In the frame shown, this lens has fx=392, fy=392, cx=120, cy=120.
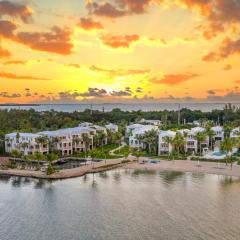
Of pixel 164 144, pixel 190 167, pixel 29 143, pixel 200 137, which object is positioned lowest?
pixel 190 167

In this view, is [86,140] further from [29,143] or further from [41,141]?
[29,143]

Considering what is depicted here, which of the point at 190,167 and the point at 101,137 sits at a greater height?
the point at 101,137

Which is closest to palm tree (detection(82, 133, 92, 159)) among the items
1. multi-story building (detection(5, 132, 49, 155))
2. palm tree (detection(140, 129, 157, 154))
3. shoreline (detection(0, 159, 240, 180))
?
multi-story building (detection(5, 132, 49, 155))

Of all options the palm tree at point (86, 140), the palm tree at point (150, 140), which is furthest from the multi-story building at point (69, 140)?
the palm tree at point (150, 140)

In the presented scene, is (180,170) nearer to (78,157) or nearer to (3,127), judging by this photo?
(78,157)

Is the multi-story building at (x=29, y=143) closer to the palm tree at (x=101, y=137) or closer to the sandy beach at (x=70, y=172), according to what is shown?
the sandy beach at (x=70, y=172)

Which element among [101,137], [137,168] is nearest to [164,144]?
[137,168]

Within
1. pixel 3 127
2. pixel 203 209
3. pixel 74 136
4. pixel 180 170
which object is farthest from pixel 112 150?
pixel 203 209
